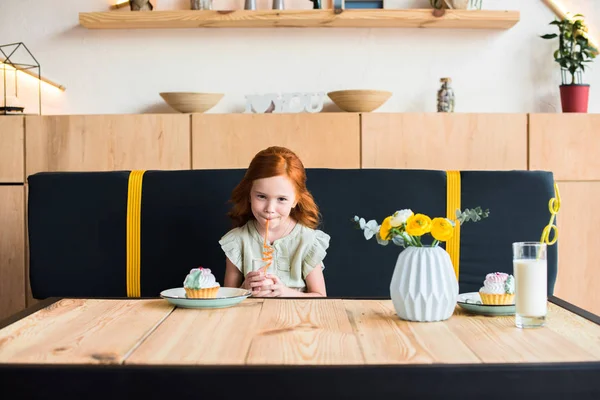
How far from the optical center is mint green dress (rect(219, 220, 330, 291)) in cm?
244

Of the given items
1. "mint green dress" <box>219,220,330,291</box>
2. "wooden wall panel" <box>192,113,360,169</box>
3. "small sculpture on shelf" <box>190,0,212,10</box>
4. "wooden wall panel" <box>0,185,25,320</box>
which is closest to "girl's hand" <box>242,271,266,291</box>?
"mint green dress" <box>219,220,330,291</box>

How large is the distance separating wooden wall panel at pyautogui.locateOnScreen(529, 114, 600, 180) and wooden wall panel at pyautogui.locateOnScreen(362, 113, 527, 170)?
13 cm

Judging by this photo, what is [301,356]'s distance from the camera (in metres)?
1.23

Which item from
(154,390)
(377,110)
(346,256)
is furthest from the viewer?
(377,110)

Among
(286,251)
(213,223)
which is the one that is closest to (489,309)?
(286,251)

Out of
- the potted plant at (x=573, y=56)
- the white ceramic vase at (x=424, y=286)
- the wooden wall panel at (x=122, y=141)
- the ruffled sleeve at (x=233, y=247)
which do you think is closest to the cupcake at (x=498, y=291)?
the white ceramic vase at (x=424, y=286)

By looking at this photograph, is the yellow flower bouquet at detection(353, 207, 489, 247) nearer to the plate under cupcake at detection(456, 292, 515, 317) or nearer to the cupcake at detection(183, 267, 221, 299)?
the plate under cupcake at detection(456, 292, 515, 317)

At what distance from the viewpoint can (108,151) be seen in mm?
3637

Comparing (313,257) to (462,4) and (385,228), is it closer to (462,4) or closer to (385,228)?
(385,228)

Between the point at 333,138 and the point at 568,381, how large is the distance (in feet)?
8.30

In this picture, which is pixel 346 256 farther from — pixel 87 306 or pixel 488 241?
pixel 87 306

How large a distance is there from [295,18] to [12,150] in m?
1.49

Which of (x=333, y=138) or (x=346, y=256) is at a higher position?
(x=333, y=138)

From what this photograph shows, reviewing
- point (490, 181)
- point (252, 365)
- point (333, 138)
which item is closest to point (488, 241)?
point (490, 181)
